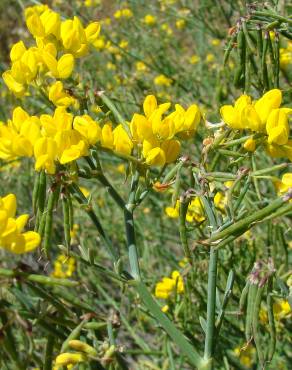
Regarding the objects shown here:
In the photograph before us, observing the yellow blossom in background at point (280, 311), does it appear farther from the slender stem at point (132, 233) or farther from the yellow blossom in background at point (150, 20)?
the yellow blossom in background at point (150, 20)

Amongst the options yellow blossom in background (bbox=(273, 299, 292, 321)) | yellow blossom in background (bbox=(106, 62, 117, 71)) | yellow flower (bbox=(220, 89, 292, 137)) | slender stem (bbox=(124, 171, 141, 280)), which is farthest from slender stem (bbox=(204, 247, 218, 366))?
yellow blossom in background (bbox=(106, 62, 117, 71))

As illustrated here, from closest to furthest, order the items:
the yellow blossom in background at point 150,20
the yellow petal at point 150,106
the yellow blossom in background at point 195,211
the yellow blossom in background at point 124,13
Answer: the yellow petal at point 150,106
the yellow blossom in background at point 195,211
the yellow blossom in background at point 124,13
the yellow blossom in background at point 150,20

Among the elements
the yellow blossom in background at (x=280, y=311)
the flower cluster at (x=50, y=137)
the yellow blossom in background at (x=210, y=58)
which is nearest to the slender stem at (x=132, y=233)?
the flower cluster at (x=50, y=137)

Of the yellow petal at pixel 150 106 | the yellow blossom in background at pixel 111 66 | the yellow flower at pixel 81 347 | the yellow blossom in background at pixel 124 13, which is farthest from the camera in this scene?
the yellow blossom in background at pixel 124 13

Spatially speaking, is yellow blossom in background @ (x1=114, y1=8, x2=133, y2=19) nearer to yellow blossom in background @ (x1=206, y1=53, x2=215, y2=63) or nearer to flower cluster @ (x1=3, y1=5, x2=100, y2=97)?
yellow blossom in background @ (x1=206, y1=53, x2=215, y2=63)

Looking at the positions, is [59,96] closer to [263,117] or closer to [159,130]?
[159,130]

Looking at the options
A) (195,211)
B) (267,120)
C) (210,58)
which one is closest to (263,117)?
(267,120)
